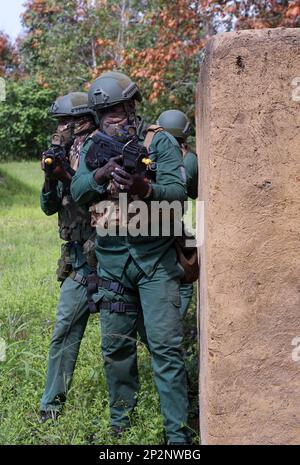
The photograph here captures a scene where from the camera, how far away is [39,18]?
23562mm

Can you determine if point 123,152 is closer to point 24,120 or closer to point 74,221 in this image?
point 74,221

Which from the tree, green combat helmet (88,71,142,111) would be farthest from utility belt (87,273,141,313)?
the tree

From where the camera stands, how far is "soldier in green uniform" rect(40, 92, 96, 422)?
12.5 feet

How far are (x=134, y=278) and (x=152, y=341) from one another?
32 centimetres

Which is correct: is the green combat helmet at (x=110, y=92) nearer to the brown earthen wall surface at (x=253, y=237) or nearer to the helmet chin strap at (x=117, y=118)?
the helmet chin strap at (x=117, y=118)

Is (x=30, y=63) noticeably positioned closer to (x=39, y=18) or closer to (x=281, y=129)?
(x=39, y=18)

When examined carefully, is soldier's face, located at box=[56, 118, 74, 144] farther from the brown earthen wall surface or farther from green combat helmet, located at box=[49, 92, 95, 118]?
the brown earthen wall surface

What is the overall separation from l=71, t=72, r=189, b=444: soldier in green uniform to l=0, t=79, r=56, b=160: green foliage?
2208 centimetres

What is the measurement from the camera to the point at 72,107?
394 centimetres

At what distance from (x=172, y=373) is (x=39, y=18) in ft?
73.0

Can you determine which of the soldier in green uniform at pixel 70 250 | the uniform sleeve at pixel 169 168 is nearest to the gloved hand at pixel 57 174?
the soldier in green uniform at pixel 70 250

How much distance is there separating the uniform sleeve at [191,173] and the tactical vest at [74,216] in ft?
3.09

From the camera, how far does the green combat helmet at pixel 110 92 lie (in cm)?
334
